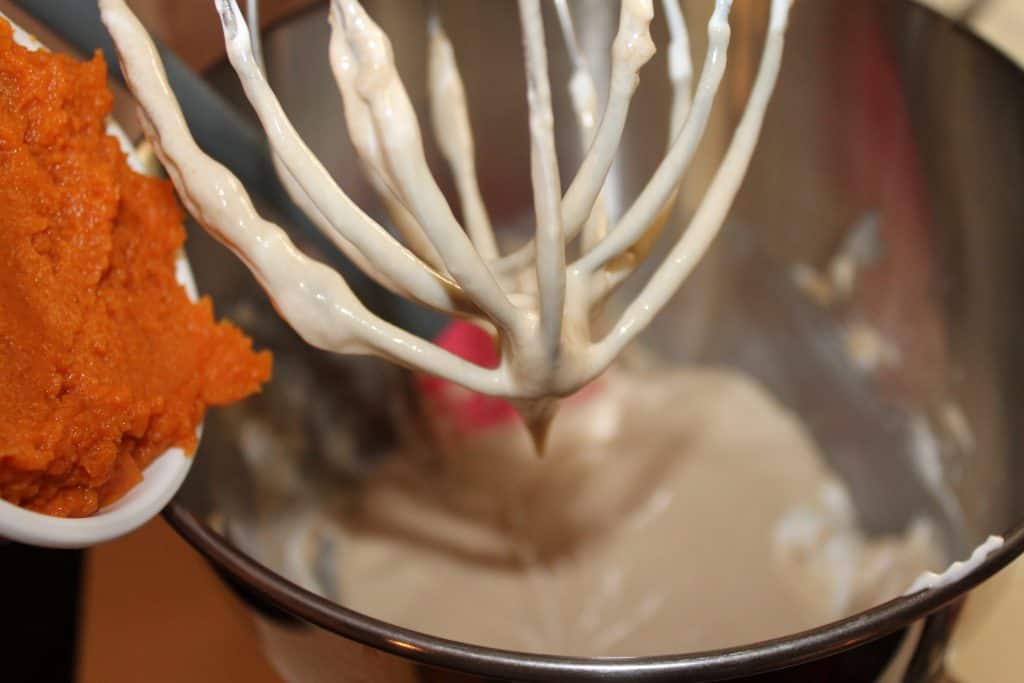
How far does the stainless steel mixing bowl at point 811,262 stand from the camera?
27.1 inches

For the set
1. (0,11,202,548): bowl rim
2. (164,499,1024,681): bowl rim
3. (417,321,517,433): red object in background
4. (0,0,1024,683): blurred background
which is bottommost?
(0,0,1024,683): blurred background

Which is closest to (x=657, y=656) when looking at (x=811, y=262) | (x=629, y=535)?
(x=629, y=535)

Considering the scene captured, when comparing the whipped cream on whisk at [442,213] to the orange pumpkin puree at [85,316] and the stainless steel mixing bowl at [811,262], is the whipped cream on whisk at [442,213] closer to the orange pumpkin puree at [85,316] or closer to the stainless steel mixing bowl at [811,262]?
the orange pumpkin puree at [85,316]

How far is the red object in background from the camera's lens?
2.76 ft

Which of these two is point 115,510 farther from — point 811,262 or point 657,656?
point 811,262

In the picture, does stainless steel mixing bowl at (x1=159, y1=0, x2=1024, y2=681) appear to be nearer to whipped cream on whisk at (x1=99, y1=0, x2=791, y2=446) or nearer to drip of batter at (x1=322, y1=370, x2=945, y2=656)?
drip of batter at (x1=322, y1=370, x2=945, y2=656)

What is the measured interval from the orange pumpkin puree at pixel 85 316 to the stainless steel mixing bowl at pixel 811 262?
10 centimetres

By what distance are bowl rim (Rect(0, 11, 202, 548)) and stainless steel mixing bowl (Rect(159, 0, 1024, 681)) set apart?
10 cm

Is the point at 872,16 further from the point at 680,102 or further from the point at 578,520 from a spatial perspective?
the point at 578,520

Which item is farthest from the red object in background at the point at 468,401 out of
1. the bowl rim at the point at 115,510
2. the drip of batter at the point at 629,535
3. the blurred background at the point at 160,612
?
the bowl rim at the point at 115,510

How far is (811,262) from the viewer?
85 cm

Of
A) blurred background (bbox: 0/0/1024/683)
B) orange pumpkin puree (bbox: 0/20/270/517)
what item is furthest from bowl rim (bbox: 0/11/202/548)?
blurred background (bbox: 0/0/1024/683)

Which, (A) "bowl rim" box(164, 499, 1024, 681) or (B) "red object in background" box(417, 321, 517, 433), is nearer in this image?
(A) "bowl rim" box(164, 499, 1024, 681)

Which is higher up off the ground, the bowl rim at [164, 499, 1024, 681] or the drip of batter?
the bowl rim at [164, 499, 1024, 681]
